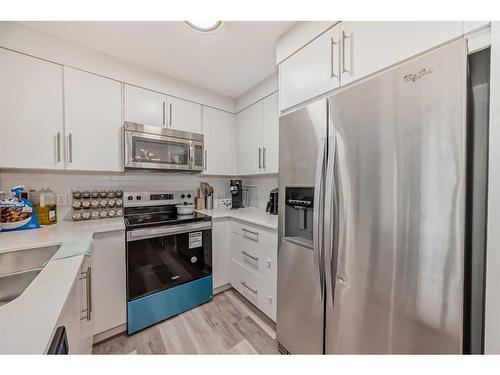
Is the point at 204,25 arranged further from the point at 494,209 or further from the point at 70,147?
the point at 494,209

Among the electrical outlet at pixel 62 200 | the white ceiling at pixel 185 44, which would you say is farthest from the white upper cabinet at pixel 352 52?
the electrical outlet at pixel 62 200

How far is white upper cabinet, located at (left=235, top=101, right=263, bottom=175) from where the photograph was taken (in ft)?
6.75

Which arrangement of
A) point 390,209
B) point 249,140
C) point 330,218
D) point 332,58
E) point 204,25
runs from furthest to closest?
point 249,140 → point 204,25 → point 332,58 → point 330,218 → point 390,209

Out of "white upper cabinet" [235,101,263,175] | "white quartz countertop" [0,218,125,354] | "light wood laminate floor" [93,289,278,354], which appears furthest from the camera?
"white upper cabinet" [235,101,263,175]

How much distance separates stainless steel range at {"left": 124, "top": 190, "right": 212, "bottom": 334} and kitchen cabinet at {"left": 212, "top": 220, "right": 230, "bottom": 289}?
0.06 m

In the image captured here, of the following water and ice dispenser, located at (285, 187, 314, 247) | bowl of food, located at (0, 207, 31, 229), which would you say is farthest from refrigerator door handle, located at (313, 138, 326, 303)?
bowl of food, located at (0, 207, 31, 229)

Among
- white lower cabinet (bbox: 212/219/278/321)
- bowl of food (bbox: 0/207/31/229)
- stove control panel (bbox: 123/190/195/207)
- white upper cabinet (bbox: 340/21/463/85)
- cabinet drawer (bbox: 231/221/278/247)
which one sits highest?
white upper cabinet (bbox: 340/21/463/85)

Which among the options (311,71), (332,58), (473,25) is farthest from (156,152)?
(473,25)

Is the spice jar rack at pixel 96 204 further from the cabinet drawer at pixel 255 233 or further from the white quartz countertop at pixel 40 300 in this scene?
the cabinet drawer at pixel 255 233

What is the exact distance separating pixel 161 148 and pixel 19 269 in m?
1.19

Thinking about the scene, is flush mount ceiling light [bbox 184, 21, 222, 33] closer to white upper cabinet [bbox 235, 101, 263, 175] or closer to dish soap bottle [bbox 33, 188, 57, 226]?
white upper cabinet [bbox 235, 101, 263, 175]

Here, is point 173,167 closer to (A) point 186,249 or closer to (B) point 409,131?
(A) point 186,249

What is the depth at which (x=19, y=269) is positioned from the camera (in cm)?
94
